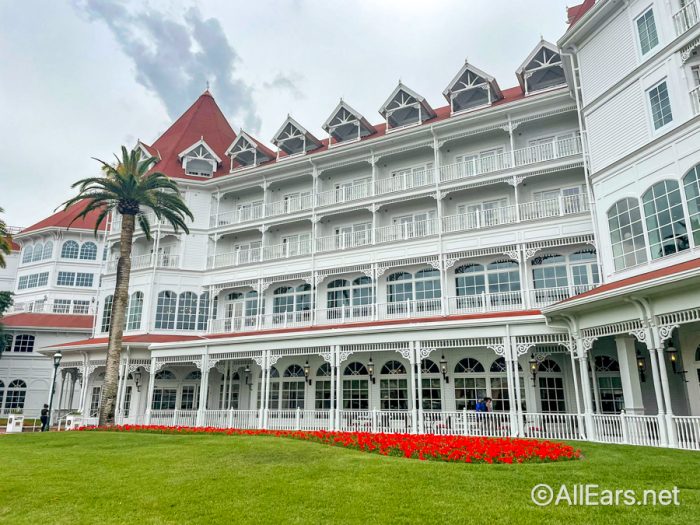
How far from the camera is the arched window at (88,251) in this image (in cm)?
3931

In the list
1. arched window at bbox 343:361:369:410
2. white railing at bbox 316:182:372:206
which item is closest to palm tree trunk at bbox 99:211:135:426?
white railing at bbox 316:182:372:206

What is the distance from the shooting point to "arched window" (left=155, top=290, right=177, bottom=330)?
26.8 meters

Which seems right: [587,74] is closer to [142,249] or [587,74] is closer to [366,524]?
[366,524]

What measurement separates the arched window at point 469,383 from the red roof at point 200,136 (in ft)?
43.0

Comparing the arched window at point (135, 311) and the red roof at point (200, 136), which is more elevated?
the red roof at point (200, 136)

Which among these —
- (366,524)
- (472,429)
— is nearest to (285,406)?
(472,429)

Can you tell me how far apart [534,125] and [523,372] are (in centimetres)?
1114

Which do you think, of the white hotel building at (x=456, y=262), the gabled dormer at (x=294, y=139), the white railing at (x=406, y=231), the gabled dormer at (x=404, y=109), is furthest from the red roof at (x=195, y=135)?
the white railing at (x=406, y=231)

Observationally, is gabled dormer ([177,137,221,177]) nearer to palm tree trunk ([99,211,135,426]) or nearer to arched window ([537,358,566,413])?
palm tree trunk ([99,211,135,426])

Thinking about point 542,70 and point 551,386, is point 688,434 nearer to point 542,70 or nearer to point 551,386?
point 551,386

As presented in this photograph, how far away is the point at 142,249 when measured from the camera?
97.2ft

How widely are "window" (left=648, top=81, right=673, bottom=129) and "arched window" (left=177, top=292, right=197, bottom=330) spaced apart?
2310 cm

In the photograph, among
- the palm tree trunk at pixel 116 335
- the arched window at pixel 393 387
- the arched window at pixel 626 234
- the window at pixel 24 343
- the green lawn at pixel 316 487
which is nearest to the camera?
the green lawn at pixel 316 487

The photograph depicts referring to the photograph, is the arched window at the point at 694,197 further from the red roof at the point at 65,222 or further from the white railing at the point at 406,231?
the red roof at the point at 65,222
